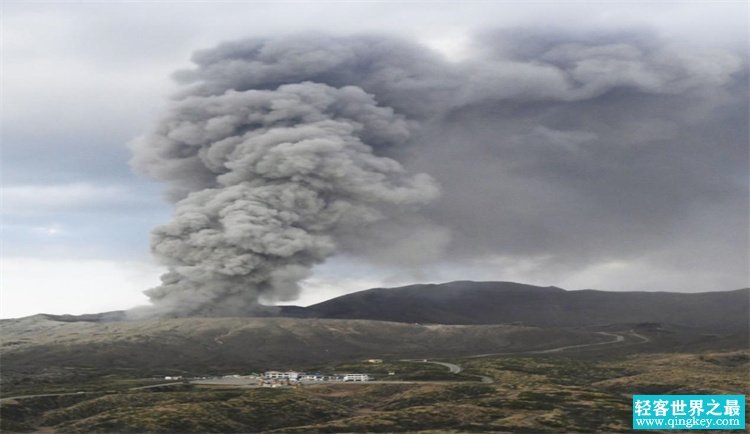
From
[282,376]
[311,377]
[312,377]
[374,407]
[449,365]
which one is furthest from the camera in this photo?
[449,365]

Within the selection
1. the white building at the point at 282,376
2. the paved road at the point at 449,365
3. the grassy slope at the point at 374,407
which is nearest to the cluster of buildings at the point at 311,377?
the white building at the point at 282,376

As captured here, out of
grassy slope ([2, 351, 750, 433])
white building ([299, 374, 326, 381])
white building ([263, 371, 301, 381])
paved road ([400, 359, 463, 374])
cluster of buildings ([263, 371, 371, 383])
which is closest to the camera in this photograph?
grassy slope ([2, 351, 750, 433])

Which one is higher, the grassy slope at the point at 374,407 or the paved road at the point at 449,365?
the paved road at the point at 449,365

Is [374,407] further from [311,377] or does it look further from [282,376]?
[282,376]

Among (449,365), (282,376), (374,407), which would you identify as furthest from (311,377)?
(449,365)

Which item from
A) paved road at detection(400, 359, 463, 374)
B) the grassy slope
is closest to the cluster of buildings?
the grassy slope

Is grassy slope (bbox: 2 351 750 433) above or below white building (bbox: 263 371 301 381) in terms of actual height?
below

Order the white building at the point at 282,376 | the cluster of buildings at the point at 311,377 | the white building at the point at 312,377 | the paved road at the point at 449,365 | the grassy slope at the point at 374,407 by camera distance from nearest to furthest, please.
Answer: the grassy slope at the point at 374,407, the cluster of buildings at the point at 311,377, the white building at the point at 282,376, the white building at the point at 312,377, the paved road at the point at 449,365

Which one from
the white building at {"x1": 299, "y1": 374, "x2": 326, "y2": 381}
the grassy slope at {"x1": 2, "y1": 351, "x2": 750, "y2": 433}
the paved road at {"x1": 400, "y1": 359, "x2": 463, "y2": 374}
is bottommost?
the grassy slope at {"x1": 2, "y1": 351, "x2": 750, "y2": 433}

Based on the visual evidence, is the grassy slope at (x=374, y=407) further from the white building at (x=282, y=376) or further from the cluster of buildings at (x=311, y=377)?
the white building at (x=282, y=376)

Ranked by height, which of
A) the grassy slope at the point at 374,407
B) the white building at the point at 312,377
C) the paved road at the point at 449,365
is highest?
the paved road at the point at 449,365

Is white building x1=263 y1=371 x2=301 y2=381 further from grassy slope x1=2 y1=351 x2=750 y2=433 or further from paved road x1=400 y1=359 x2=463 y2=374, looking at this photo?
paved road x1=400 y1=359 x2=463 y2=374

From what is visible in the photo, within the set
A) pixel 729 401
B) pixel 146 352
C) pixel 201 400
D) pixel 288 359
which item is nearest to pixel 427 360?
pixel 288 359
